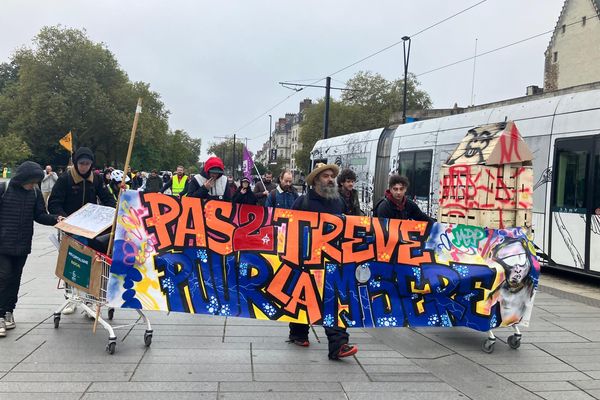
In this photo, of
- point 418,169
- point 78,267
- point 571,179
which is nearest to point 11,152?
point 418,169

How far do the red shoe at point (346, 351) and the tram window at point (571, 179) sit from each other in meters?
6.10

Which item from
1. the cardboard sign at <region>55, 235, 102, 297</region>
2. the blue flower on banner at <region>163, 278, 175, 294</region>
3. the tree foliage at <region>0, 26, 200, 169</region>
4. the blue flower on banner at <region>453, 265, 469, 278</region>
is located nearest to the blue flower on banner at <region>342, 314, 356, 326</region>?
the blue flower on banner at <region>453, 265, 469, 278</region>

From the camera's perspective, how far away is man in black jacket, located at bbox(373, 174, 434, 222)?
5.71 meters

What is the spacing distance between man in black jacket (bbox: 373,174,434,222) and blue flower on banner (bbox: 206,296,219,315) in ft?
6.64

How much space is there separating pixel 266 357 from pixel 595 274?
6.41 m

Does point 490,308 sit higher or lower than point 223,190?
lower

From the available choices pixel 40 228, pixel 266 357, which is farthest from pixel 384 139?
pixel 266 357

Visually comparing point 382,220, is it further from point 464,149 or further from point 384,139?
point 384,139

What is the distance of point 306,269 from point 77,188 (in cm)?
273

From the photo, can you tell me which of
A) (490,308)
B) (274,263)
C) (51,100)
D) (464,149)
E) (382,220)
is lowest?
(490,308)

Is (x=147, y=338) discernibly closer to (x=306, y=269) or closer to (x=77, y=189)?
(x=306, y=269)

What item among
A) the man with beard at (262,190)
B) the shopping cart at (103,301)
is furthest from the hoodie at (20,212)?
the man with beard at (262,190)

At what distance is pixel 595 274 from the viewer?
8.59 m

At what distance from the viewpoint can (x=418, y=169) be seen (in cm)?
1326
